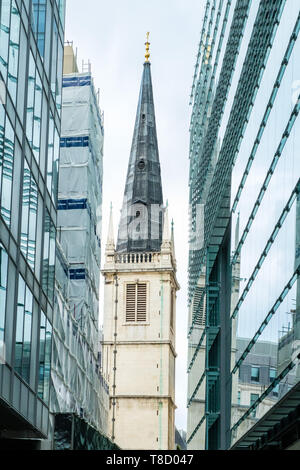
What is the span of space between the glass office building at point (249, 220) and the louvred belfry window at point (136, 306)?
5107cm

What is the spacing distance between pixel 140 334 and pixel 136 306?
8.77ft

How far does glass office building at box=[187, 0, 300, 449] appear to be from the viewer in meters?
20.2

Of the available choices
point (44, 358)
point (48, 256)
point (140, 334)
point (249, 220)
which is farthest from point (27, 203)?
point (140, 334)

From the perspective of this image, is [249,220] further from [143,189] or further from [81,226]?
[143,189]

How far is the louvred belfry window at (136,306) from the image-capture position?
9781cm

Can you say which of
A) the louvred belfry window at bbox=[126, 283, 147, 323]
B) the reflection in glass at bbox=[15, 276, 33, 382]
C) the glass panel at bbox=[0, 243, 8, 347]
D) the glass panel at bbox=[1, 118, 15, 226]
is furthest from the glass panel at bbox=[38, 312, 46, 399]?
the louvred belfry window at bbox=[126, 283, 147, 323]

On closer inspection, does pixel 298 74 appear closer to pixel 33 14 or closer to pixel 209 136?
pixel 33 14

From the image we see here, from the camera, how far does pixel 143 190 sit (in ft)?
354

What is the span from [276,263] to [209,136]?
2139cm

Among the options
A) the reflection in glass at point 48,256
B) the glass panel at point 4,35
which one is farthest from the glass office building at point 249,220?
the glass panel at point 4,35

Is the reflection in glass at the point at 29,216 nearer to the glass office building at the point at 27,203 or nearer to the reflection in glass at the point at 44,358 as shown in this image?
the glass office building at the point at 27,203

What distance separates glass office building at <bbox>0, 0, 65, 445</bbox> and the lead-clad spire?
7542cm

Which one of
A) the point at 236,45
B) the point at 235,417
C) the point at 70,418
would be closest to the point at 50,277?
the point at 70,418

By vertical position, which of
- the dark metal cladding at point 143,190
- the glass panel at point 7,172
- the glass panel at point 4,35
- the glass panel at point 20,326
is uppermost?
the dark metal cladding at point 143,190
